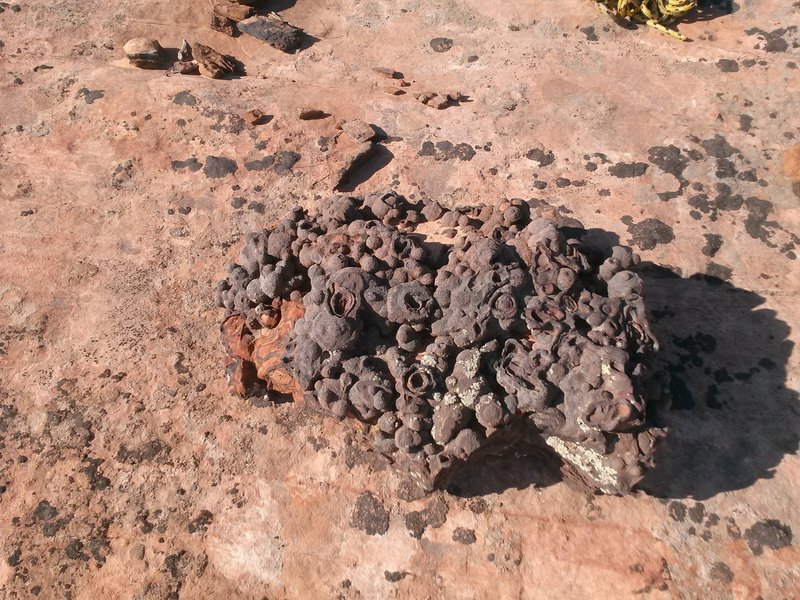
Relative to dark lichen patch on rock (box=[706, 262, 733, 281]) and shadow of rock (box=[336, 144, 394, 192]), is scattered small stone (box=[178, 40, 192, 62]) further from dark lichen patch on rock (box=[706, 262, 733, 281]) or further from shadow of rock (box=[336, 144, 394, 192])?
dark lichen patch on rock (box=[706, 262, 733, 281])

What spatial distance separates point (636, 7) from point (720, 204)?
3.55 m

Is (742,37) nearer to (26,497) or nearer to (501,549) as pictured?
(501,549)

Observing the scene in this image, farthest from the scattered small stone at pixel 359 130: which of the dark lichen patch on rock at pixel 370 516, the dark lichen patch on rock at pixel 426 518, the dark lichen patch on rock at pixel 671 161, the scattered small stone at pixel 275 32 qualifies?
the dark lichen patch on rock at pixel 426 518

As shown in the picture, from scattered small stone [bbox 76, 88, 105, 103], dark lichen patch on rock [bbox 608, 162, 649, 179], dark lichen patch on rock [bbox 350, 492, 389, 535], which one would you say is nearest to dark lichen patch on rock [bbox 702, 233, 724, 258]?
dark lichen patch on rock [bbox 608, 162, 649, 179]

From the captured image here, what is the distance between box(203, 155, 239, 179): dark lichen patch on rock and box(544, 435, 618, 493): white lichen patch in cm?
537

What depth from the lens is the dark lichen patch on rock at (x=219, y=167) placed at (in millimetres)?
7531

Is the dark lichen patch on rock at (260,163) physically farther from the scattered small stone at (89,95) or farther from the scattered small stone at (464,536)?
the scattered small stone at (464,536)

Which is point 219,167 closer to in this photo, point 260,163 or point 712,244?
point 260,163

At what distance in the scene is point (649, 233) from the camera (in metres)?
6.54

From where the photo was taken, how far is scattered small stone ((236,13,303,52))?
887 cm

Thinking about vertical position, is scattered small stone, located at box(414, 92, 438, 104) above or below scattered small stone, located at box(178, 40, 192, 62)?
below

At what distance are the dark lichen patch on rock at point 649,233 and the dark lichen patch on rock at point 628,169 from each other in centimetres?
73

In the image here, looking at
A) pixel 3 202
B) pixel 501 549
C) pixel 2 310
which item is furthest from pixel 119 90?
pixel 501 549

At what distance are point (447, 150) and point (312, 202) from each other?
1.93 m
